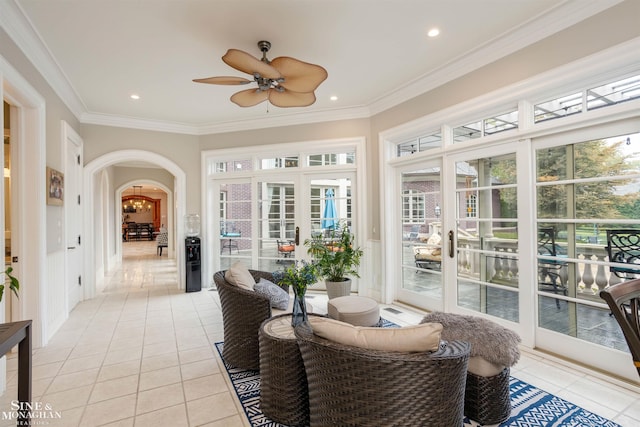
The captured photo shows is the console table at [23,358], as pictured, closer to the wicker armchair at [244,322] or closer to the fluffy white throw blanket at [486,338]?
the wicker armchair at [244,322]

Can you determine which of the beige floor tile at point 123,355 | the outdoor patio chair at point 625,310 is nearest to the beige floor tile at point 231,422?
the beige floor tile at point 123,355

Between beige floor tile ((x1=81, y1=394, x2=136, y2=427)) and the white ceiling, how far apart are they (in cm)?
304

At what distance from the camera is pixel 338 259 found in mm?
4535

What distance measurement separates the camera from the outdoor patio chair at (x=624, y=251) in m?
2.41

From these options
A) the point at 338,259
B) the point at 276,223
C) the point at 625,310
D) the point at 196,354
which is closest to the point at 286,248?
the point at 276,223

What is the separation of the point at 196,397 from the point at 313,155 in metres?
3.80

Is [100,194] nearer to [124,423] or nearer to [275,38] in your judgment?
[275,38]

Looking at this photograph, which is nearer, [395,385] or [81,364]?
[395,385]

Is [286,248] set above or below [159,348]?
above

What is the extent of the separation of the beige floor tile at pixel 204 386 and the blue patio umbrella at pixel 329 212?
2.96m

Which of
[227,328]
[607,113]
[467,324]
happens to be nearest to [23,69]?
[227,328]

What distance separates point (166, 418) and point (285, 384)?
843 millimetres

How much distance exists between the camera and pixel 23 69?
294 centimetres

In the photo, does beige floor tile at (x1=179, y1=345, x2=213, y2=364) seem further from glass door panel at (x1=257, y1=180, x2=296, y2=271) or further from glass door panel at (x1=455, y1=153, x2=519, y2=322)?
glass door panel at (x1=455, y1=153, x2=519, y2=322)
